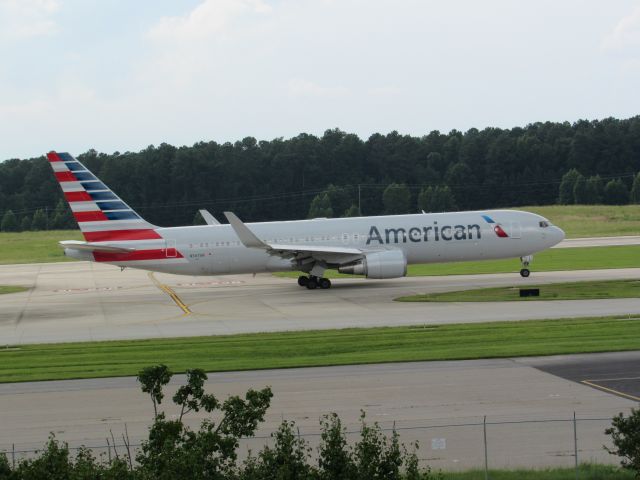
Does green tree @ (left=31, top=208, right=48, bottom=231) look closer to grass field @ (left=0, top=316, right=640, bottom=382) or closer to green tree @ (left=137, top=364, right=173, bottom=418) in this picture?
grass field @ (left=0, top=316, right=640, bottom=382)

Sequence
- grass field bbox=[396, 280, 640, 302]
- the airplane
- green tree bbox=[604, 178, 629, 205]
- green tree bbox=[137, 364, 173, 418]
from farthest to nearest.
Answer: green tree bbox=[604, 178, 629, 205]
the airplane
grass field bbox=[396, 280, 640, 302]
green tree bbox=[137, 364, 173, 418]

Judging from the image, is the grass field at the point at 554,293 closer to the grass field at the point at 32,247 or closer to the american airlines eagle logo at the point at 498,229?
the american airlines eagle logo at the point at 498,229

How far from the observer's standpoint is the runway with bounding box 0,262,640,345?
122 ft

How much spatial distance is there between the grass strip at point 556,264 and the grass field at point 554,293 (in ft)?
34.9

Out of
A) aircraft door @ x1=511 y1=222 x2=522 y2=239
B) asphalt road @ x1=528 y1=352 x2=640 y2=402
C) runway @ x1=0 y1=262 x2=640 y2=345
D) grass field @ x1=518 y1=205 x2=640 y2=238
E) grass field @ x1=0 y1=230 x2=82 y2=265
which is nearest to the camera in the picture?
asphalt road @ x1=528 y1=352 x2=640 y2=402

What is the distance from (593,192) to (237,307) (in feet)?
349

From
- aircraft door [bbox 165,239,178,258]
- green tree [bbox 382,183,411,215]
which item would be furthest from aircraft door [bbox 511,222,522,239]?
green tree [bbox 382,183,411,215]

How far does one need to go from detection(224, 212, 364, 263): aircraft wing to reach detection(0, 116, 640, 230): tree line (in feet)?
283

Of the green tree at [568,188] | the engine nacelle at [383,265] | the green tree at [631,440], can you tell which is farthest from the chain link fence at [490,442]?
the green tree at [568,188]

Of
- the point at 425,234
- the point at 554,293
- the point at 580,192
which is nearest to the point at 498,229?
the point at 425,234

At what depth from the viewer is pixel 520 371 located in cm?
2600

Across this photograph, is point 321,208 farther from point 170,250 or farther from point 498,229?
point 170,250

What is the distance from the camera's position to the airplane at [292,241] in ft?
161

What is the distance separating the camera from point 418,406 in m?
22.2
